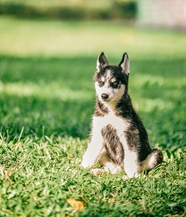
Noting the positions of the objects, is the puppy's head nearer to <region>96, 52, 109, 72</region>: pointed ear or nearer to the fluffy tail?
<region>96, 52, 109, 72</region>: pointed ear

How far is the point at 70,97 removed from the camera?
784cm

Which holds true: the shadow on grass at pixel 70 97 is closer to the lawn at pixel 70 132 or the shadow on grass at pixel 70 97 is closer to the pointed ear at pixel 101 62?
the lawn at pixel 70 132

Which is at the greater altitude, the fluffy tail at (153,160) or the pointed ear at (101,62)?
the pointed ear at (101,62)

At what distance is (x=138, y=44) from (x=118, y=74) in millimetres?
12469

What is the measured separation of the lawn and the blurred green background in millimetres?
18

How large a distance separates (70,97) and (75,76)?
190cm

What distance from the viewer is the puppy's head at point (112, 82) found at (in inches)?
154

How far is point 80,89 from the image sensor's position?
855 cm

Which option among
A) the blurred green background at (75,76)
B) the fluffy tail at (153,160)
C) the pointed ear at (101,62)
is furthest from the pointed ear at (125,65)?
the blurred green background at (75,76)

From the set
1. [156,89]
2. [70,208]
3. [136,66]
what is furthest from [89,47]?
[70,208]

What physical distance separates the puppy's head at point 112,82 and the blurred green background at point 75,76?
1.06 m

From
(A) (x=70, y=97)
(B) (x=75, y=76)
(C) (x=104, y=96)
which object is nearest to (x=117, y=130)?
(C) (x=104, y=96)

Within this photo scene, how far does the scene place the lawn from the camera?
356 cm

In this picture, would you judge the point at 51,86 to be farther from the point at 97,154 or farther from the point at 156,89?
the point at 97,154
